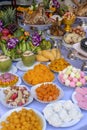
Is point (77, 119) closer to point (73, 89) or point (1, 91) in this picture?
point (73, 89)

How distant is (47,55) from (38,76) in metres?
0.26

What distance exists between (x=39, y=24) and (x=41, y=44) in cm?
32

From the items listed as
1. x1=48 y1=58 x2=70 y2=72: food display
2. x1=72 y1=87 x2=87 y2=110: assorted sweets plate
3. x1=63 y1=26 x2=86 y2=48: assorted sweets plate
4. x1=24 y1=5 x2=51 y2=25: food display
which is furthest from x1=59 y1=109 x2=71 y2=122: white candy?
x1=24 y1=5 x2=51 y2=25: food display

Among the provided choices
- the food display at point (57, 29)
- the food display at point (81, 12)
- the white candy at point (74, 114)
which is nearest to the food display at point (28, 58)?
the food display at point (57, 29)

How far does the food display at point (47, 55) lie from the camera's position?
4.47 ft

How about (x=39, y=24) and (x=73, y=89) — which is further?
(x=39, y=24)

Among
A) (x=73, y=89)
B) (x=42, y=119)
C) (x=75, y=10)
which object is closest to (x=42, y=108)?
(x=42, y=119)

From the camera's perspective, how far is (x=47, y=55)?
1373 mm

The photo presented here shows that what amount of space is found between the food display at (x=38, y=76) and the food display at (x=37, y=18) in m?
0.69

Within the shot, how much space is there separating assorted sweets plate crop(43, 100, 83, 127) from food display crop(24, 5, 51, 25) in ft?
3.20

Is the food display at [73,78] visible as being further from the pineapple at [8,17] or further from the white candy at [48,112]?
the pineapple at [8,17]

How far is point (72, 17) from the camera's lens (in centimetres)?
182

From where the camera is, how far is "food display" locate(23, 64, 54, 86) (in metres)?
1.13

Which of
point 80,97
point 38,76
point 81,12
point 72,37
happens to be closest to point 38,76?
point 38,76
